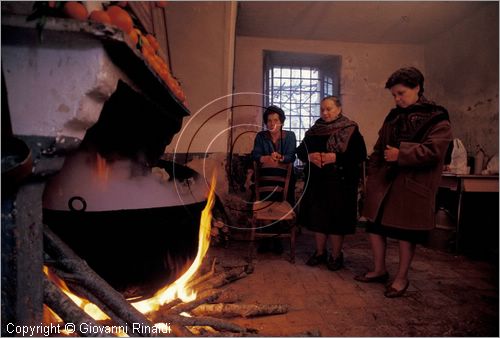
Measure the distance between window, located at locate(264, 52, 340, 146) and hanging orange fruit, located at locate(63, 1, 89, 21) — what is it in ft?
19.2

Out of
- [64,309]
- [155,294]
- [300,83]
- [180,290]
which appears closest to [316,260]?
[180,290]

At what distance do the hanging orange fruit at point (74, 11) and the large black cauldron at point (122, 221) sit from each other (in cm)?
94

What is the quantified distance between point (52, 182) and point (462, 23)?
7.34m

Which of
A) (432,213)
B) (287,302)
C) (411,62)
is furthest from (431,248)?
(411,62)

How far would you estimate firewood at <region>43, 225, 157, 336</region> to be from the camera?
165 centimetres

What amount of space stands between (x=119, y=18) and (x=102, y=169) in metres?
1.02

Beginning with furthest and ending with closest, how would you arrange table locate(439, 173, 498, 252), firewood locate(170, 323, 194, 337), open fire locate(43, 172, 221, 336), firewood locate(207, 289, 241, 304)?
1. table locate(439, 173, 498, 252)
2. firewood locate(207, 289, 241, 304)
3. firewood locate(170, 323, 194, 337)
4. open fire locate(43, 172, 221, 336)

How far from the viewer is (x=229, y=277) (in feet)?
10.6

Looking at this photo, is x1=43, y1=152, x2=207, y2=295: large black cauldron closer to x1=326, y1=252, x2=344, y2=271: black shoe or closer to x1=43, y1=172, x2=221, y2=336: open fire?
x1=43, y1=172, x2=221, y2=336: open fire

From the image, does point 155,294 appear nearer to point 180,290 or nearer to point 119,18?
point 180,290

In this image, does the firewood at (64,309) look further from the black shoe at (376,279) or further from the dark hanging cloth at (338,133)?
the dark hanging cloth at (338,133)

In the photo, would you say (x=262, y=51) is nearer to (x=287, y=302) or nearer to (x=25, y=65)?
(x=287, y=302)

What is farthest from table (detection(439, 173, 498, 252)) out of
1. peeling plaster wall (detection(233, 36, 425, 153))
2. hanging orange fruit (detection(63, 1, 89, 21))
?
hanging orange fruit (detection(63, 1, 89, 21))

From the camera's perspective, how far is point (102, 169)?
2.17 meters
